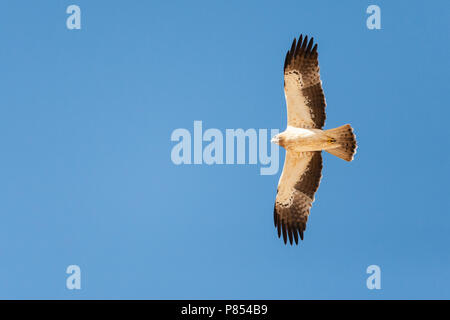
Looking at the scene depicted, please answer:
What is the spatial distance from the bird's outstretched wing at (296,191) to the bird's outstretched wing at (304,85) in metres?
0.68

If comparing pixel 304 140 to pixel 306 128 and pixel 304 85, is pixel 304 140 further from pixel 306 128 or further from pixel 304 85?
pixel 304 85

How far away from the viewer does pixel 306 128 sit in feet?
31.6

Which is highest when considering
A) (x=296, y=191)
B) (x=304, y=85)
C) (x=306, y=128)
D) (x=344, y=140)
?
(x=304, y=85)

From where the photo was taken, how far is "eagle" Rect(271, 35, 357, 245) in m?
9.35

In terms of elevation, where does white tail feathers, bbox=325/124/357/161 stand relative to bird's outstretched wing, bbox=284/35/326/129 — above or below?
below

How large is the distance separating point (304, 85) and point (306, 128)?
0.68 metres

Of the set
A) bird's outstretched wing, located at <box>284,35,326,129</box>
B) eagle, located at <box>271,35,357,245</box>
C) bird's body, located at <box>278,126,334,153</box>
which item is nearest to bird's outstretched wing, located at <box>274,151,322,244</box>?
eagle, located at <box>271,35,357,245</box>

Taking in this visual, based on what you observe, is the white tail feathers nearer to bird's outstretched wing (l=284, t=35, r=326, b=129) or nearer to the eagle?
the eagle

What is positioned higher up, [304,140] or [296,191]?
[304,140]

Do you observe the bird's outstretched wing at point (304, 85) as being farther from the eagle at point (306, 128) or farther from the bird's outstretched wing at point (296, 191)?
the bird's outstretched wing at point (296, 191)

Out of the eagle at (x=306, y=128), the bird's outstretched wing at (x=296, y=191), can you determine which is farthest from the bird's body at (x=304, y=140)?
the bird's outstretched wing at (x=296, y=191)

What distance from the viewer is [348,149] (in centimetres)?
930

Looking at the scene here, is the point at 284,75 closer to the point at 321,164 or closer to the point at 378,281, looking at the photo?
the point at 321,164

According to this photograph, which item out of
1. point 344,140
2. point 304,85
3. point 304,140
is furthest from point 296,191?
point 304,85
